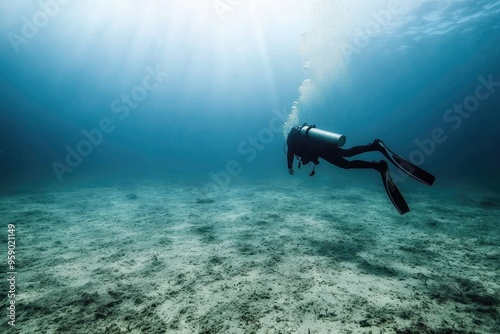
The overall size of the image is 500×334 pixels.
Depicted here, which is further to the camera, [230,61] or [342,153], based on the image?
[230,61]

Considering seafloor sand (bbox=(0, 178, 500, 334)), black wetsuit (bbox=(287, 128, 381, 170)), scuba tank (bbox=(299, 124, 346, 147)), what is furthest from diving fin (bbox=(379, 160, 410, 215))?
seafloor sand (bbox=(0, 178, 500, 334))

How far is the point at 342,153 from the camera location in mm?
5844

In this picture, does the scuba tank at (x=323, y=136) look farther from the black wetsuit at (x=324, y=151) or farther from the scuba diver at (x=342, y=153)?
the black wetsuit at (x=324, y=151)

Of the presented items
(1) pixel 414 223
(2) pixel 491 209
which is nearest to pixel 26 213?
(1) pixel 414 223

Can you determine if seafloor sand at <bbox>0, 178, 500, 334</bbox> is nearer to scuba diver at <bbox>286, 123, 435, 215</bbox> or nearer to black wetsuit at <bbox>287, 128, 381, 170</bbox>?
scuba diver at <bbox>286, 123, 435, 215</bbox>

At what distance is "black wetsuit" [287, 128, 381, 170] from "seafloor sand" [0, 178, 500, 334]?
7.28ft

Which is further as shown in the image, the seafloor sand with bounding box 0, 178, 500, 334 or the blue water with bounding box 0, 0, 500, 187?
the blue water with bounding box 0, 0, 500, 187

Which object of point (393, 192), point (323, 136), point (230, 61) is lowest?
point (393, 192)

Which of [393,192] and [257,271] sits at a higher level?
[393,192]

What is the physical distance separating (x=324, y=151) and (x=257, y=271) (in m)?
3.01

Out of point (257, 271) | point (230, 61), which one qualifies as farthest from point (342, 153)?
point (230, 61)

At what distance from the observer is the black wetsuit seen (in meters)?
5.65

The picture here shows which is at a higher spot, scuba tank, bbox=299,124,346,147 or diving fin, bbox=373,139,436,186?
scuba tank, bbox=299,124,346,147

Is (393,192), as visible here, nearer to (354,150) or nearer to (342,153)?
(354,150)
